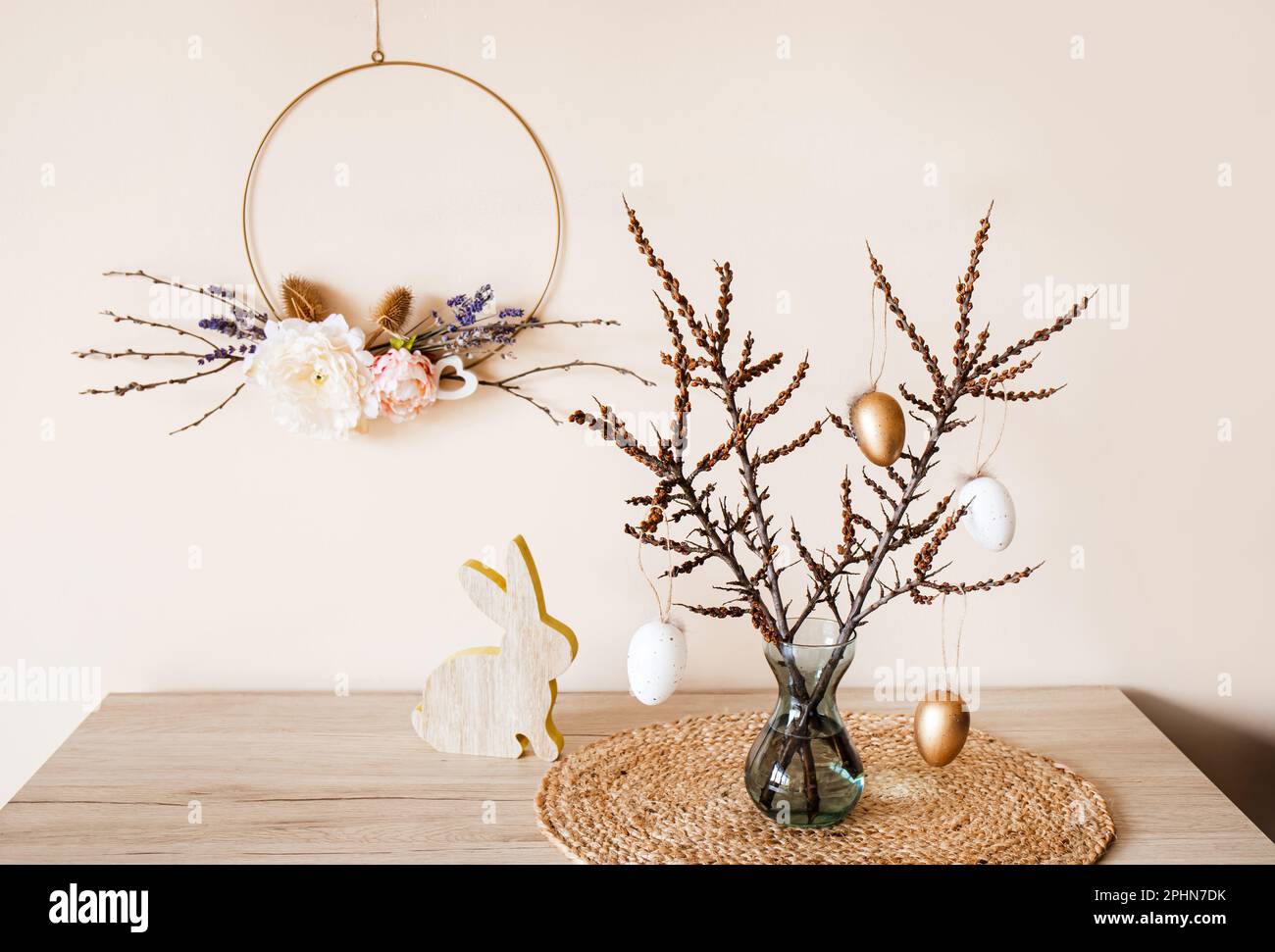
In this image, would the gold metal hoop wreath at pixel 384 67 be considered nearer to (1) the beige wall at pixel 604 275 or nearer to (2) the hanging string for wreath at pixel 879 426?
(1) the beige wall at pixel 604 275

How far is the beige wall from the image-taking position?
1.42m

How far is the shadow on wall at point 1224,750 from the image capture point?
5.06 feet

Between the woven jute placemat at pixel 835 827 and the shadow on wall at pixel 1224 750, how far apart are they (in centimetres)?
34

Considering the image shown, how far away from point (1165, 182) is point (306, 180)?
3.67 ft

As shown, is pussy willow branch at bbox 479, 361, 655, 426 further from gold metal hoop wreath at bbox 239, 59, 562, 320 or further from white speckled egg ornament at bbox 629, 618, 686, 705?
white speckled egg ornament at bbox 629, 618, 686, 705

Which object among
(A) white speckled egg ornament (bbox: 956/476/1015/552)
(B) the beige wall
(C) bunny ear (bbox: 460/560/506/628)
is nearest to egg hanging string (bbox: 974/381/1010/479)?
(B) the beige wall

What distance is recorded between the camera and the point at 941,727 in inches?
48.1

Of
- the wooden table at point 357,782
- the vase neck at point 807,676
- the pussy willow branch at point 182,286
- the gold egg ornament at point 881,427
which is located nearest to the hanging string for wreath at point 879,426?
the gold egg ornament at point 881,427

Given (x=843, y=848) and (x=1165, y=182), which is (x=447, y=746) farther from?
(x=1165, y=182)
